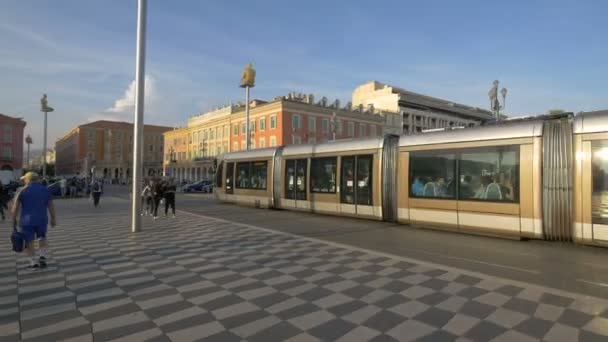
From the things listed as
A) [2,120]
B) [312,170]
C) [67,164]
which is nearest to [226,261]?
[312,170]

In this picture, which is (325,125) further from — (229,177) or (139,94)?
(139,94)

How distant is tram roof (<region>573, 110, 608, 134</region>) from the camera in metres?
8.32

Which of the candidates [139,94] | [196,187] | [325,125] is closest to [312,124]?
[325,125]

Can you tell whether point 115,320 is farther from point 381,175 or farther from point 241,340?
point 381,175

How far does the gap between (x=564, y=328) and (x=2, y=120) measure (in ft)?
299

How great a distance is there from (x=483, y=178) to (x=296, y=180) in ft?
26.3

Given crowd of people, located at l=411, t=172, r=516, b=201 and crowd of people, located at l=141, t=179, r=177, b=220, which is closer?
crowd of people, located at l=411, t=172, r=516, b=201

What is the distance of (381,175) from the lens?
1273 centimetres

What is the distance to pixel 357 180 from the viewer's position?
13562mm

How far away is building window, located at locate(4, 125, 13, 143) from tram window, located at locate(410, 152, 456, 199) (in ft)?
280

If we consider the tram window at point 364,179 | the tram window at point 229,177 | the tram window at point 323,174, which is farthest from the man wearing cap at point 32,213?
the tram window at point 229,177

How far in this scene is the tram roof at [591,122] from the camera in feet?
27.3

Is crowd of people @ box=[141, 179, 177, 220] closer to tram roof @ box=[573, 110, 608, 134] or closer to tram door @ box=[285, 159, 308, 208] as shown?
tram door @ box=[285, 159, 308, 208]

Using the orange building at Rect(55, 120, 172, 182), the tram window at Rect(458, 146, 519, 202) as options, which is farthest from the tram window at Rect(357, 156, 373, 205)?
the orange building at Rect(55, 120, 172, 182)
